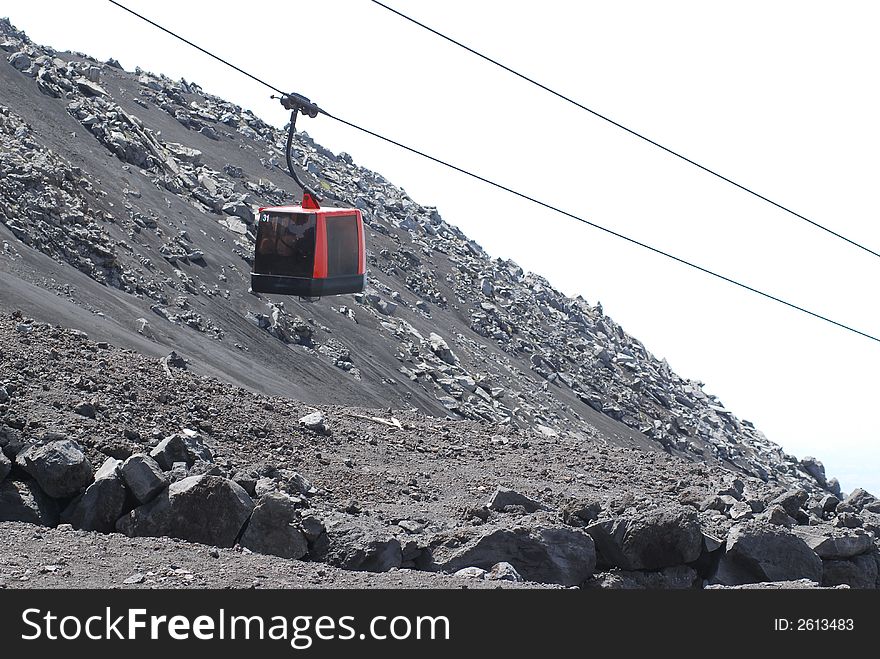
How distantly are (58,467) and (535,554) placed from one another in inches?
251

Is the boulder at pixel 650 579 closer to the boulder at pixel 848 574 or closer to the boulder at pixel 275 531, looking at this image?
the boulder at pixel 848 574

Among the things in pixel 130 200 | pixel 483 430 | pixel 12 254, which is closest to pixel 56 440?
pixel 483 430

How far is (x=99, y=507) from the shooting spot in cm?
1295

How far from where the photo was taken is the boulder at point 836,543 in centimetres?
1586

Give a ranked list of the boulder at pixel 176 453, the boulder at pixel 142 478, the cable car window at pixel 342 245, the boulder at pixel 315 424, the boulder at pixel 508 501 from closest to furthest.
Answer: the boulder at pixel 142 478, the boulder at pixel 176 453, the boulder at pixel 508 501, the cable car window at pixel 342 245, the boulder at pixel 315 424

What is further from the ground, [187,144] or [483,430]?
[187,144]

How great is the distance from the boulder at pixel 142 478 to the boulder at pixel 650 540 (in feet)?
20.2

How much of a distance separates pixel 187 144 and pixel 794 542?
161 ft

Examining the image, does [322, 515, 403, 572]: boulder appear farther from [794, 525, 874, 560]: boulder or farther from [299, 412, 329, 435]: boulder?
[794, 525, 874, 560]: boulder

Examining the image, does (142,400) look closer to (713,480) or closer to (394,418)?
(394,418)

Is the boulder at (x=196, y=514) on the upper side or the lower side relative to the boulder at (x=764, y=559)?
lower

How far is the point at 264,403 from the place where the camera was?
66.1 ft

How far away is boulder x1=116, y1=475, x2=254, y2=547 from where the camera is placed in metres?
12.7

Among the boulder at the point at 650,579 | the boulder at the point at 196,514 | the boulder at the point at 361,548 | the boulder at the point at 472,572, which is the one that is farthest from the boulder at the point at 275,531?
the boulder at the point at 650,579
